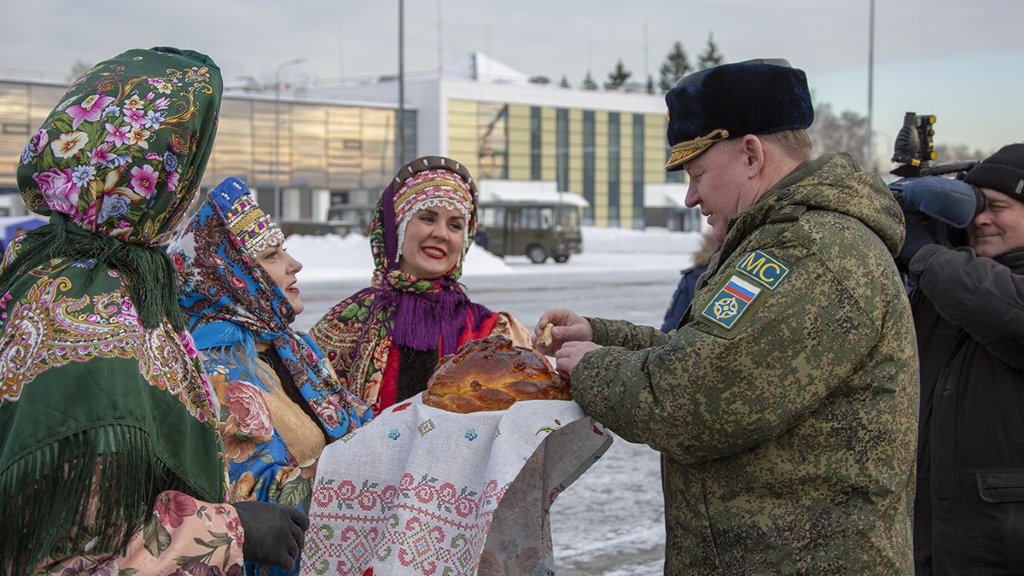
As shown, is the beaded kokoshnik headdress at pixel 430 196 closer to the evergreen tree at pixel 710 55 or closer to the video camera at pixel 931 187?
the video camera at pixel 931 187

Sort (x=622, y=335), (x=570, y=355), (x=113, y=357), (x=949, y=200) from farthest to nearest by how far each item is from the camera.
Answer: (x=949, y=200) → (x=622, y=335) → (x=570, y=355) → (x=113, y=357)

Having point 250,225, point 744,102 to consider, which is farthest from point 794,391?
point 250,225

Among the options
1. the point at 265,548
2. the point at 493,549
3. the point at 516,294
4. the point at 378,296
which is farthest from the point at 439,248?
the point at 516,294

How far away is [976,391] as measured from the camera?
294 cm

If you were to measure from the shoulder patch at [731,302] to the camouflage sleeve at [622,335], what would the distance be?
725mm

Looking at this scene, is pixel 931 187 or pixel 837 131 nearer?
pixel 931 187

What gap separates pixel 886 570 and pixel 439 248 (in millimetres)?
2301

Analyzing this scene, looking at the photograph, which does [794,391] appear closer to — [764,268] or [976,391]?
[764,268]

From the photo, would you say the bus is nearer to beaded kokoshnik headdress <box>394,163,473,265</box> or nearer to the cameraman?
beaded kokoshnik headdress <box>394,163,473,265</box>

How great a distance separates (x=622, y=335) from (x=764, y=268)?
82cm

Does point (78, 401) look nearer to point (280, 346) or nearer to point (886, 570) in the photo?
point (280, 346)

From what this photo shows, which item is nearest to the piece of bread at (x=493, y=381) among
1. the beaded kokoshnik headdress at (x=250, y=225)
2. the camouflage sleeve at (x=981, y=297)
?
the beaded kokoshnik headdress at (x=250, y=225)

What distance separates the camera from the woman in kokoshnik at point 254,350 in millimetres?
2428

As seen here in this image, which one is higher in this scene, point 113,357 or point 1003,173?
point 1003,173
